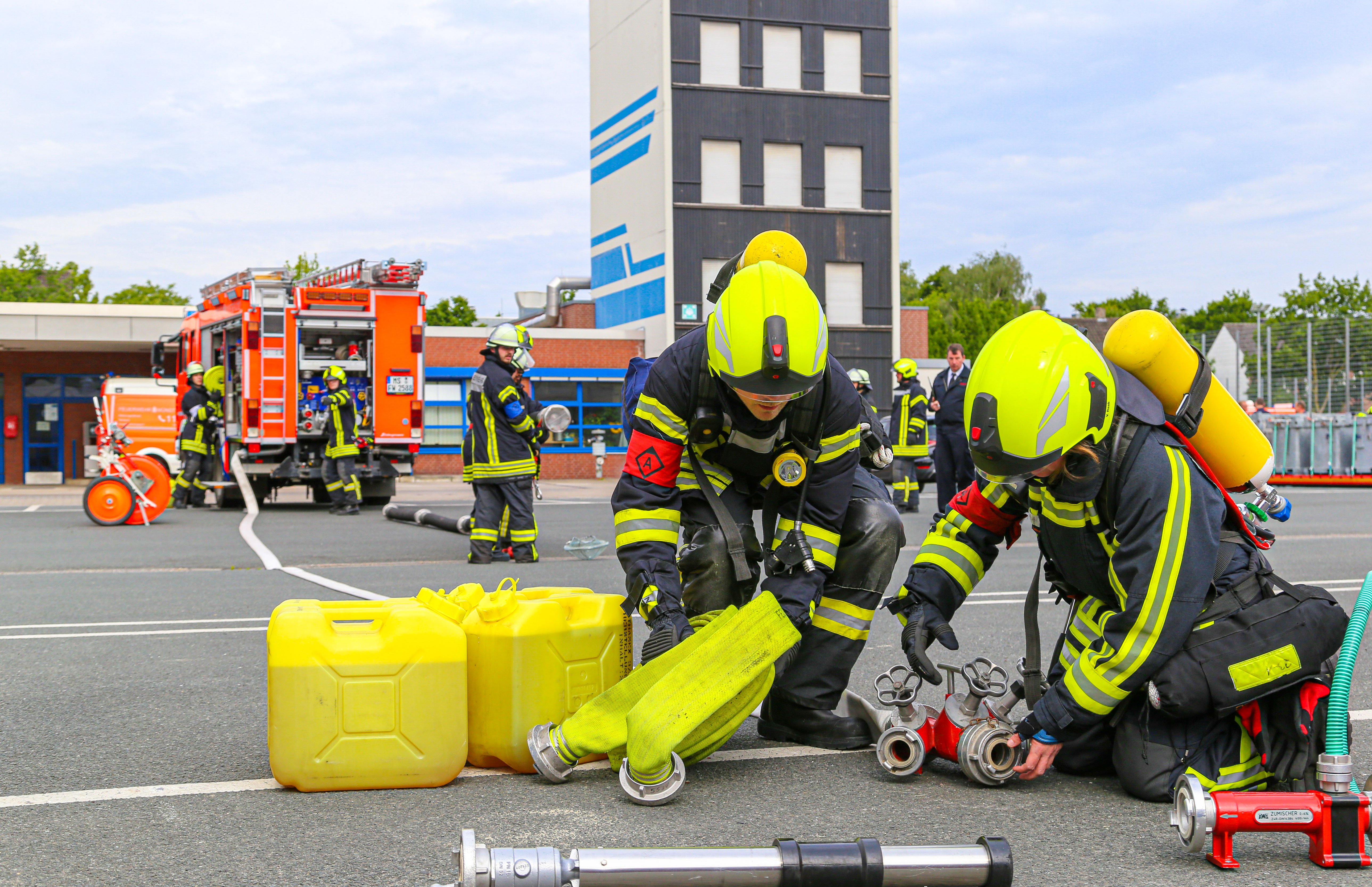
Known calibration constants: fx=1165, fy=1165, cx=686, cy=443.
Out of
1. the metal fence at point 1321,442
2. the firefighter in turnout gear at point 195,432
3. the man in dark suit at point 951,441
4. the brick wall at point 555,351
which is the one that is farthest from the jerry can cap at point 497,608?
the brick wall at point 555,351

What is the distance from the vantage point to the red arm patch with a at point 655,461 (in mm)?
3922

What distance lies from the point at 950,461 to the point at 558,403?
1903 centimetres

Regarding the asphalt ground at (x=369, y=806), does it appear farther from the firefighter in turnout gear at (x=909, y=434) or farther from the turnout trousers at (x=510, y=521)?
the firefighter in turnout gear at (x=909, y=434)

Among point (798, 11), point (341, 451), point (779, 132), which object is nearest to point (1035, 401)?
point (341, 451)

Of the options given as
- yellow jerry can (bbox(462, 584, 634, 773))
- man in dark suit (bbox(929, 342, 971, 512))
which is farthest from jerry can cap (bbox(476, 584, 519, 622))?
man in dark suit (bbox(929, 342, 971, 512))

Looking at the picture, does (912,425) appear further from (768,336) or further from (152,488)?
(768,336)

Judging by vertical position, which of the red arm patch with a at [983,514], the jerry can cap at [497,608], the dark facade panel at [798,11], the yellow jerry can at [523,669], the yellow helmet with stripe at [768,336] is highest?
the dark facade panel at [798,11]

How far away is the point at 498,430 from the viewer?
34.6 ft

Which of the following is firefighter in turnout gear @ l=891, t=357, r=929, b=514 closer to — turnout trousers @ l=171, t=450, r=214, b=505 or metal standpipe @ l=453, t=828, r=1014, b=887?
turnout trousers @ l=171, t=450, r=214, b=505

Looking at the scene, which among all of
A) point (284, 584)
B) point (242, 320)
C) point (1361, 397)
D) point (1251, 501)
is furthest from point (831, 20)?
point (1251, 501)

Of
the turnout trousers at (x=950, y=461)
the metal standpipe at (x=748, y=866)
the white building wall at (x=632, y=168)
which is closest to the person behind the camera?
the metal standpipe at (x=748, y=866)

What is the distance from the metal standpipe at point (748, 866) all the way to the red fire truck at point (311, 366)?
50.5 feet

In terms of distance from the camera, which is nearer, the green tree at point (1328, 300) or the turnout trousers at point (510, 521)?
the turnout trousers at point (510, 521)

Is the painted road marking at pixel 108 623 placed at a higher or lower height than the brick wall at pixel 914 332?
lower
